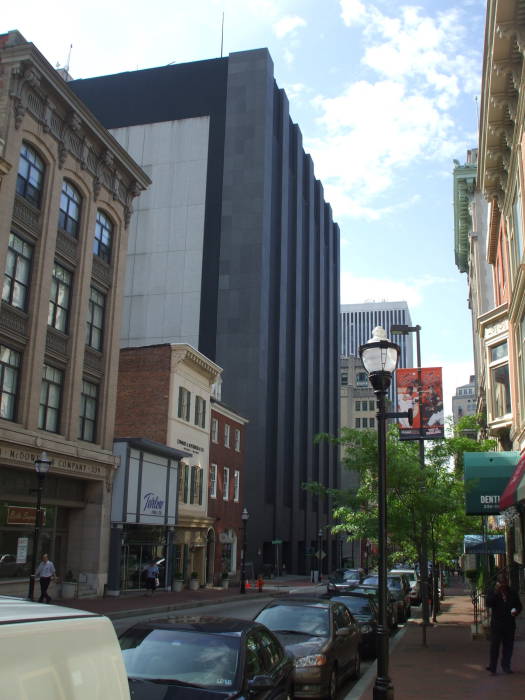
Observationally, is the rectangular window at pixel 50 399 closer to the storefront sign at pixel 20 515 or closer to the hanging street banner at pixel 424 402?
the storefront sign at pixel 20 515

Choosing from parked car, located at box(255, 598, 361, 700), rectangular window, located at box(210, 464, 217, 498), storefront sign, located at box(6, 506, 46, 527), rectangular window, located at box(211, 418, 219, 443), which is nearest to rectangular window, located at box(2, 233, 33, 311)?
storefront sign, located at box(6, 506, 46, 527)

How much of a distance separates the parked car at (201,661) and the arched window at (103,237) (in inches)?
1132

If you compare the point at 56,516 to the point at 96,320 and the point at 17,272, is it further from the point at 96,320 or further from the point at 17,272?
the point at 17,272

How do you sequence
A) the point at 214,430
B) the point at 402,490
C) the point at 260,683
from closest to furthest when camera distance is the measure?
1. the point at 260,683
2. the point at 402,490
3. the point at 214,430

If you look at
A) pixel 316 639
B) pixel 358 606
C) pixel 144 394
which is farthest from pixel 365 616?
pixel 144 394

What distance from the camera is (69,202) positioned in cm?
3269

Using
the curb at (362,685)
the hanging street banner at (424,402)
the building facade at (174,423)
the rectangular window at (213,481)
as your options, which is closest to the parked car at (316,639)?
A: the curb at (362,685)

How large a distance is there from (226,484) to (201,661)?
44488 mm

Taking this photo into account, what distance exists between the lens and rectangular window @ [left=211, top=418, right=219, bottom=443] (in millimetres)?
49656

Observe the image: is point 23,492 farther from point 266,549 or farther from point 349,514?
point 266,549

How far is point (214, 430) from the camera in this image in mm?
50000

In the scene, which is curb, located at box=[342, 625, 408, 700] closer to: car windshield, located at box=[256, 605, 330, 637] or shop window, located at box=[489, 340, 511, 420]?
car windshield, located at box=[256, 605, 330, 637]

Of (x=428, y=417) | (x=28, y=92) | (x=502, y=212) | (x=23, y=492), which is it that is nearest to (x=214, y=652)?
(x=428, y=417)

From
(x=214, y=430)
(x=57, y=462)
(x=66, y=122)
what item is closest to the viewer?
(x=57, y=462)
